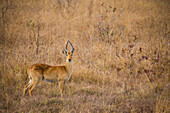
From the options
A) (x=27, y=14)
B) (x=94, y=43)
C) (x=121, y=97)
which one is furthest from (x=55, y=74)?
(x=27, y=14)

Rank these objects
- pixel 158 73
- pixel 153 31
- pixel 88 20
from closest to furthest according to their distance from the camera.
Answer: pixel 158 73
pixel 153 31
pixel 88 20

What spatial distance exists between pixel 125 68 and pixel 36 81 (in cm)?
314

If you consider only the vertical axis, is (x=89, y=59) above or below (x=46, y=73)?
above

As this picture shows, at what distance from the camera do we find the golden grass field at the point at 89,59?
4137mm

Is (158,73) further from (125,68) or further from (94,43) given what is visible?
(94,43)

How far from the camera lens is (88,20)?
10688 mm

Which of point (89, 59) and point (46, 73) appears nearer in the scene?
point (46, 73)

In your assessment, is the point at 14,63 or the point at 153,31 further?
the point at 153,31

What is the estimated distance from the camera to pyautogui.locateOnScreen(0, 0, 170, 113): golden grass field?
13.6ft

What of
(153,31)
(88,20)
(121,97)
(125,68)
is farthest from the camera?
(88,20)

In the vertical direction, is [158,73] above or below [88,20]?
below

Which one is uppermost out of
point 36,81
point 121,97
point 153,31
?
point 153,31

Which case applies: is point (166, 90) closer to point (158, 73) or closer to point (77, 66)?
point (158, 73)

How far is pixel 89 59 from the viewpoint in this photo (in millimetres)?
6703
